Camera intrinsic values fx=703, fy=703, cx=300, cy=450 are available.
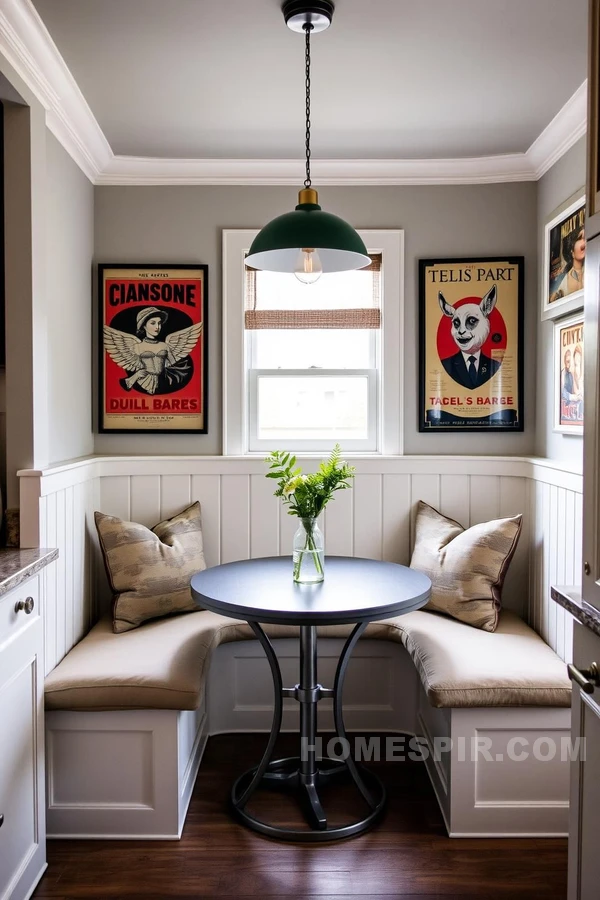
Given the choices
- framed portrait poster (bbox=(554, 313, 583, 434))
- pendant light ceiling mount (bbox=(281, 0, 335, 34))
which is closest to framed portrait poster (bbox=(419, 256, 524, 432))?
framed portrait poster (bbox=(554, 313, 583, 434))

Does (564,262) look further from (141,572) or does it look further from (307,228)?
(141,572)

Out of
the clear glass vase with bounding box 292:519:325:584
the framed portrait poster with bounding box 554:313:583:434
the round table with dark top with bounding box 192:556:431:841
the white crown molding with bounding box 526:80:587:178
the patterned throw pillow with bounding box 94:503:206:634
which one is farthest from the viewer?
the patterned throw pillow with bounding box 94:503:206:634

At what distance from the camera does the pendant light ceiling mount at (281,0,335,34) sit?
6.82 feet

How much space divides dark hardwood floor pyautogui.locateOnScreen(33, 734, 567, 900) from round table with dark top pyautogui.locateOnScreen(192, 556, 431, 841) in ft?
0.23

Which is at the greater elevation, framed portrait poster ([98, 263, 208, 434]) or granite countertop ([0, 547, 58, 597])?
framed portrait poster ([98, 263, 208, 434])

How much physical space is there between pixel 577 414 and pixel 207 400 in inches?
66.8

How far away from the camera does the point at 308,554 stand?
8.43 feet

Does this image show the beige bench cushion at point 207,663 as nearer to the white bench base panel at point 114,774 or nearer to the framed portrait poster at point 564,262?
the white bench base panel at point 114,774

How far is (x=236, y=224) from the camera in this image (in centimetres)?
344

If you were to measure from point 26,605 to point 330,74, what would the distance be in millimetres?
2082

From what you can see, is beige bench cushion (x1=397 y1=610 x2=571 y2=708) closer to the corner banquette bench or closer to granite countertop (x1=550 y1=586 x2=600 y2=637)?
the corner banquette bench

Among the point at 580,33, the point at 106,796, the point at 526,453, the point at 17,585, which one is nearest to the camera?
the point at 17,585

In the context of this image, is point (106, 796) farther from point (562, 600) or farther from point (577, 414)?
point (577, 414)

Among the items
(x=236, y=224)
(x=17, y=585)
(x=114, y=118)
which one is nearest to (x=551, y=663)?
(x=17, y=585)
